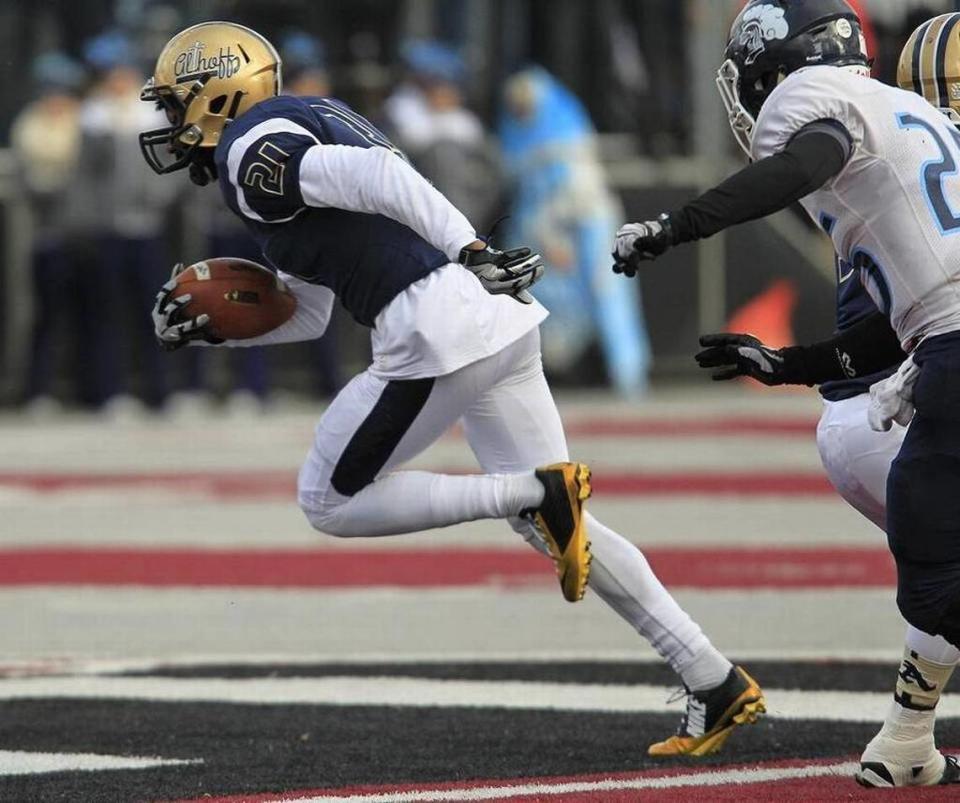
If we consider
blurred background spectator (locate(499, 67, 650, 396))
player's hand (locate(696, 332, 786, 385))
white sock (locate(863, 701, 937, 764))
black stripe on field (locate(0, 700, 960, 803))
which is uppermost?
player's hand (locate(696, 332, 786, 385))

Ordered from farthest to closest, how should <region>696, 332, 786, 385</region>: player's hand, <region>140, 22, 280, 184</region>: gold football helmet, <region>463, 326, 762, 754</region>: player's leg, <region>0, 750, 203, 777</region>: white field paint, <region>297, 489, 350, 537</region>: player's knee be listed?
<region>140, 22, 280, 184</region>: gold football helmet, <region>297, 489, 350, 537</region>: player's knee, <region>463, 326, 762, 754</region>: player's leg, <region>0, 750, 203, 777</region>: white field paint, <region>696, 332, 786, 385</region>: player's hand

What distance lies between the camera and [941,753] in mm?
4875

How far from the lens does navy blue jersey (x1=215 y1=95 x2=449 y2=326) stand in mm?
5211

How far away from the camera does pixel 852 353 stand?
4.93m

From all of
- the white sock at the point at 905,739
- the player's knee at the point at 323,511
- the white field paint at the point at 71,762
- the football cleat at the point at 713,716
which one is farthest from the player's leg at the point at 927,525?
the white field paint at the point at 71,762

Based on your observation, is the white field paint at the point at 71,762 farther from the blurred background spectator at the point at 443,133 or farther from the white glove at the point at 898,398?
the blurred background spectator at the point at 443,133

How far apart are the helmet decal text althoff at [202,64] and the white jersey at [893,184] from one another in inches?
64.6

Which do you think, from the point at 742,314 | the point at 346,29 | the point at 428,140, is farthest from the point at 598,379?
the point at 346,29

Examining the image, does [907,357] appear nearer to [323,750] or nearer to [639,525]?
[323,750]

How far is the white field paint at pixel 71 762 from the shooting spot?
16.5 ft

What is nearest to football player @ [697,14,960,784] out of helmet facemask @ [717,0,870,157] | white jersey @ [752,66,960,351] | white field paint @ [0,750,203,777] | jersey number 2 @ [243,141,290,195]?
white jersey @ [752,66,960,351]

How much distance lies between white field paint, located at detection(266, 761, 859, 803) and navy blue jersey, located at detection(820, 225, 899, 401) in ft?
2.87

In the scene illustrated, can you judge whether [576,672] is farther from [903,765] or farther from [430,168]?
[430,168]

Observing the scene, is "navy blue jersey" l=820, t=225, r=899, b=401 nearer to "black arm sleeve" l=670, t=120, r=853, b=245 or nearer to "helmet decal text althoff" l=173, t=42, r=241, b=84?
"black arm sleeve" l=670, t=120, r=853, b=245
